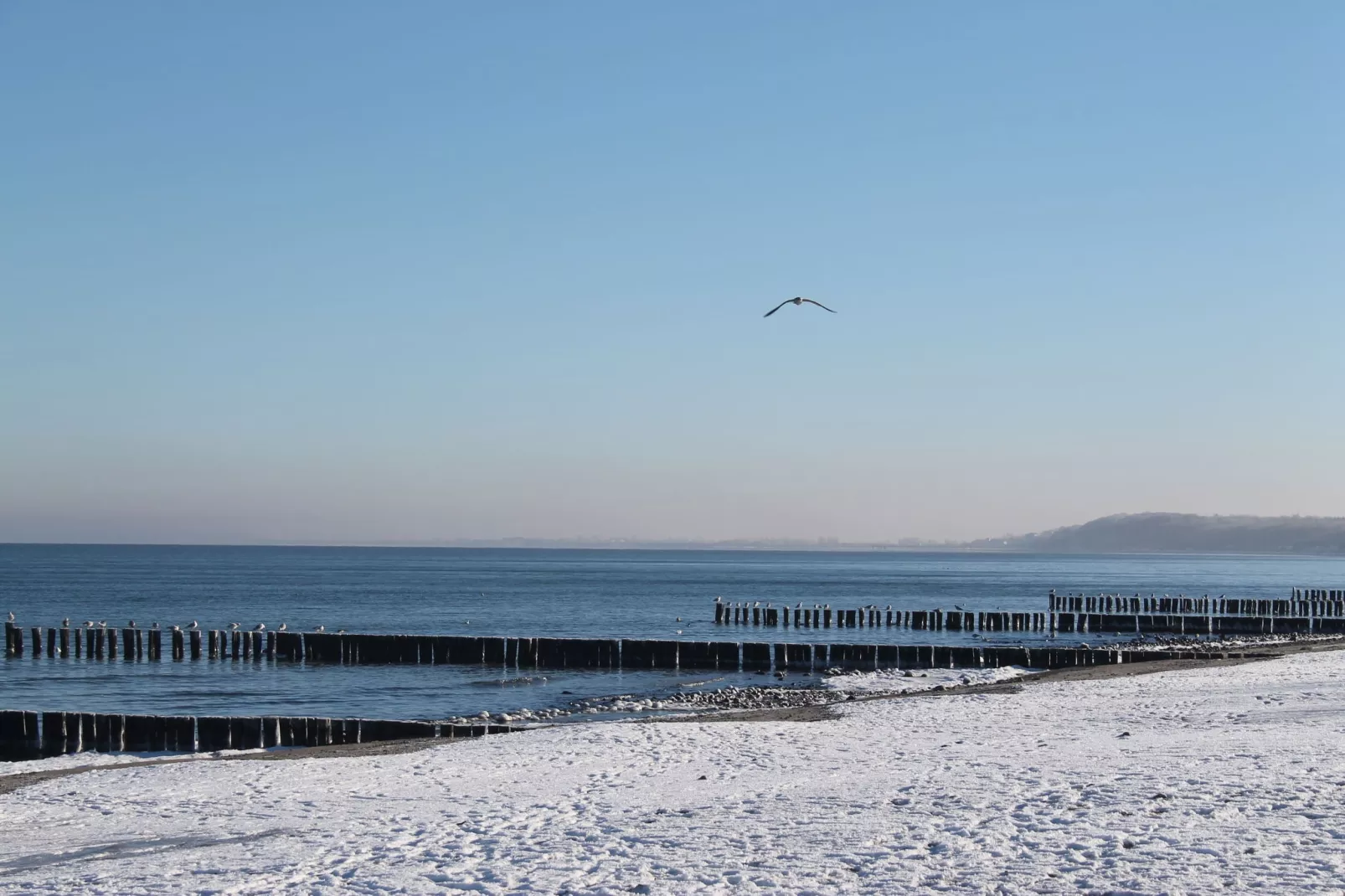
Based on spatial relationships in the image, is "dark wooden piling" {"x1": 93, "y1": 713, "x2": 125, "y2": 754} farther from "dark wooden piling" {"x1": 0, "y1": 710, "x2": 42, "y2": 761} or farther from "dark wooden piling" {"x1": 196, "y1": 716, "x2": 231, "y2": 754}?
"dark wooden piling" {"x1": 196, "y1": 716, "x2": 231, "y2": 754}

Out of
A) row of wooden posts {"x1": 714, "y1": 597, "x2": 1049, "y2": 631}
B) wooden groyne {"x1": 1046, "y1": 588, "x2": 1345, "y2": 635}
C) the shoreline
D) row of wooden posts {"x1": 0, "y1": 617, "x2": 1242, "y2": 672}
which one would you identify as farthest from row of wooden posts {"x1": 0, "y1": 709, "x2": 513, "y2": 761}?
wooden groyne {"x1": 1046, "y1": 588, "x2": 1345, "y2": 635}

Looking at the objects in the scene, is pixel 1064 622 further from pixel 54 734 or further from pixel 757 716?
pixel 54 734

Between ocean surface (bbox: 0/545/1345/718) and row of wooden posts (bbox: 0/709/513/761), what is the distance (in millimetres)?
6862

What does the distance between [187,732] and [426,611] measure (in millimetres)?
54780

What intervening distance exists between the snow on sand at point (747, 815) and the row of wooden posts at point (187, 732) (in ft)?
11.9

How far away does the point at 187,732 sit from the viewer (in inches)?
902

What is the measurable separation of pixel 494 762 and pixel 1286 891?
35.2 ft

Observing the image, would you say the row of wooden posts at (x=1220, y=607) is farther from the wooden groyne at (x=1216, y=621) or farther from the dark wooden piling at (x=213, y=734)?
the dark wooden piling at (x=213, y=734)

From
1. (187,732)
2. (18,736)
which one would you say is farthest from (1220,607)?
(18,736)

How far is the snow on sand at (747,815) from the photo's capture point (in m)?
10.2

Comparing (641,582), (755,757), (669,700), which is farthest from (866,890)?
(641,582)

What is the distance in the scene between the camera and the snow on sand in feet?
33.6

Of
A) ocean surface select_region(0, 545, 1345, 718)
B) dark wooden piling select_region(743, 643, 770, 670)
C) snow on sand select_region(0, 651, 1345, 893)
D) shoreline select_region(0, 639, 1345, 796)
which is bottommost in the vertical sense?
ocean surface select_region(0, 545, 1345, 718)

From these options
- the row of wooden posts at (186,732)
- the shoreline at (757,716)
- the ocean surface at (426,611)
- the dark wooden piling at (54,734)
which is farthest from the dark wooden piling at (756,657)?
the dark wooden piling at (54,734)
